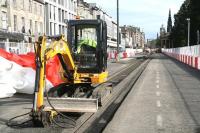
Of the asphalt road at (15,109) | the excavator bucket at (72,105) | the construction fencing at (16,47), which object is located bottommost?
the asphalt road at (15,109)

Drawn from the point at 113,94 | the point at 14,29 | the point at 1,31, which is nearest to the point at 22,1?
the point at 14,29

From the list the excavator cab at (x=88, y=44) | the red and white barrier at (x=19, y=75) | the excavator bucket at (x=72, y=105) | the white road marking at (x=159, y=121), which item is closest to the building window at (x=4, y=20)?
the red and white barrier at (x=19, y=75)

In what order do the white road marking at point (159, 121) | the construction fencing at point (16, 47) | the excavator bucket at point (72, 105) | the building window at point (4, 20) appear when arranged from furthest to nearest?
the building window at point (4, 20) → the construction fencing at point (16, 47) → the excavator bucket at point (72, 105) → the white road marking at point (159, 121)

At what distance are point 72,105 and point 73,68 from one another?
3120mm

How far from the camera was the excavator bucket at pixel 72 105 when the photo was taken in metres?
11.2

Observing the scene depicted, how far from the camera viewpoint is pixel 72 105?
11375mm

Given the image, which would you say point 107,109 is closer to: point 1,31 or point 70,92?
point 70,92

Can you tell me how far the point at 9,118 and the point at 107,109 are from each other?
3.20 metres

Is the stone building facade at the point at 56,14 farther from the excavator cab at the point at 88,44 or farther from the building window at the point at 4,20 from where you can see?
the excavator cab at the point at 88,44

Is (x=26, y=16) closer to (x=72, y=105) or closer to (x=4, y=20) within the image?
(x=4, y=20)

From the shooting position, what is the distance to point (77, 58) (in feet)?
51.8

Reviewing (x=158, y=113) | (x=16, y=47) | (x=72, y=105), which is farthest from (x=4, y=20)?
(x=72, y=105)

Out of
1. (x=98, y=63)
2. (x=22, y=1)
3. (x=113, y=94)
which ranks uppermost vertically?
(x=22, y=1)

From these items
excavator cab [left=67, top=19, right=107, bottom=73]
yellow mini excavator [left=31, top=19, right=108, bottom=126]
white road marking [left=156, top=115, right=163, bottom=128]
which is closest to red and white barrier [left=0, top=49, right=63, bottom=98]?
excavator cab [left=67, top=19, right=107, bottom=73]
